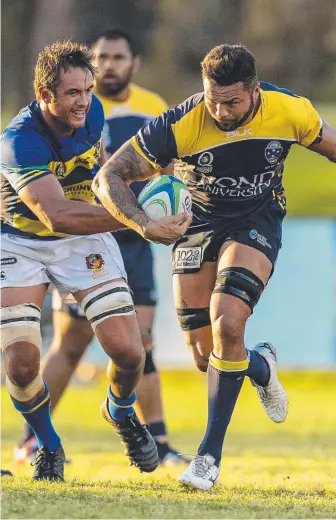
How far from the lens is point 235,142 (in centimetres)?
682

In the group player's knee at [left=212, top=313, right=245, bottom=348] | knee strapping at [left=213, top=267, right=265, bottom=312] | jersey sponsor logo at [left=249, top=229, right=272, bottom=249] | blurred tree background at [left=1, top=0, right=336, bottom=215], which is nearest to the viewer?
player's knee at [left=212, top=313, right=245, bottom=348]

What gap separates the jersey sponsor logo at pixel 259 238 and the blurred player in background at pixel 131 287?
161 centimetres

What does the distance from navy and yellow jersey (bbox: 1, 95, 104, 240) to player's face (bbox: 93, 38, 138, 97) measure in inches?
75.3

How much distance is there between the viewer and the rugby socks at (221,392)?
665 cm

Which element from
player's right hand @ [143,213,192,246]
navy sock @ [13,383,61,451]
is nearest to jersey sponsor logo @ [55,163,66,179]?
player's right hand @ [143,213,192,246]

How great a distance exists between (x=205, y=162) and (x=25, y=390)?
1735 mm

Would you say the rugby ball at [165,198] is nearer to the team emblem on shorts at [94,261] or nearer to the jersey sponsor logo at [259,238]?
the jersey sponsor logo at [259,238]

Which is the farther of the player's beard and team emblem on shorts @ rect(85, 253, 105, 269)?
team emblem on shorts @ rect(85, 253, 105, 269)

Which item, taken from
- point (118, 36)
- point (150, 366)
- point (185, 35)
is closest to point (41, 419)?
point (150, 366)

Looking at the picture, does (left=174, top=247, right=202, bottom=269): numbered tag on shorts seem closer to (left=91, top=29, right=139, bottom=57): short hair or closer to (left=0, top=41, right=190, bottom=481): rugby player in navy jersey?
(left=0, top=41, right=190, bottom=481): rugby player in navy jersey

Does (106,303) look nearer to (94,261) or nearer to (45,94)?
(94,261)

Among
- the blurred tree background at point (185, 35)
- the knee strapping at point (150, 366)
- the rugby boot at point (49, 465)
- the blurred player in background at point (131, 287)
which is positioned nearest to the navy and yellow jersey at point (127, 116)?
the blurred player in background at point (131, 287)

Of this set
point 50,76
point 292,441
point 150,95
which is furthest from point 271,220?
point 292,441

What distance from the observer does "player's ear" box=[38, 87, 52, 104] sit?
6.96 metres
